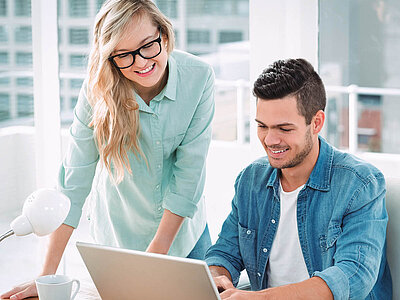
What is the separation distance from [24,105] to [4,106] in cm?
17

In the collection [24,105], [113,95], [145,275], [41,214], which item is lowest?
[145,275]

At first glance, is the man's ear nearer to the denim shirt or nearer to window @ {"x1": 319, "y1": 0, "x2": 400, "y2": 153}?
the denim shirt

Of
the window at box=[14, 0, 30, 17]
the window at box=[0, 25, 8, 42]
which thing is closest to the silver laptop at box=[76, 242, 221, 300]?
the window at box=[0, 25, 8, 42]

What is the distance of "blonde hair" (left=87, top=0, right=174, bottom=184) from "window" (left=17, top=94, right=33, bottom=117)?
60.7 inches

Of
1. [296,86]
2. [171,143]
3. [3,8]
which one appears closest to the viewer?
[296,86]

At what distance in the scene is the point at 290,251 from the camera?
5.67 feet

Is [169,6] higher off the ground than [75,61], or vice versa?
[169,6]

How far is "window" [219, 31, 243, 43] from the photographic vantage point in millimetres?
3206

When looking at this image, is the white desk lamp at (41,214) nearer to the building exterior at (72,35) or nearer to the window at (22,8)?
the building exterior at (72,35)

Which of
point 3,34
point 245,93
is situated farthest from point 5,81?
point 245,93

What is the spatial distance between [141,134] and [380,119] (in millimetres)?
1247

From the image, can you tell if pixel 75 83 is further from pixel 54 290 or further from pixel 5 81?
pixel 54 290

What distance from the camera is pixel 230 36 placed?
3.22 m

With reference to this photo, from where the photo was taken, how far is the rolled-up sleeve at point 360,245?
149cm
